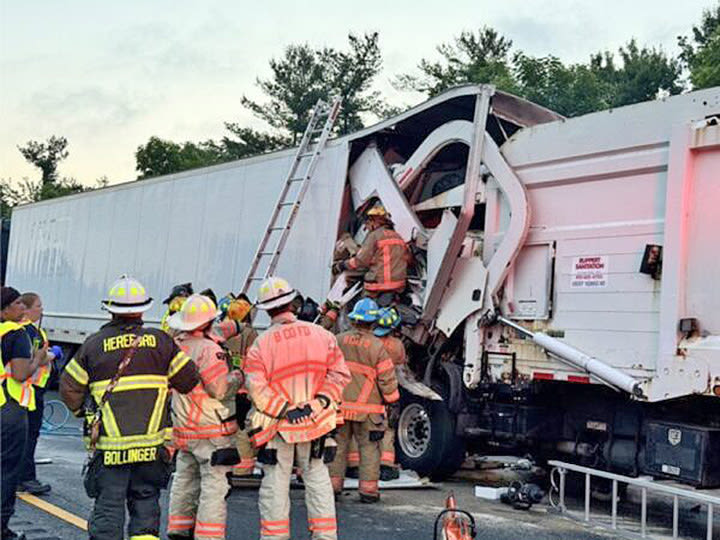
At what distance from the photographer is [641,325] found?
6184 mm

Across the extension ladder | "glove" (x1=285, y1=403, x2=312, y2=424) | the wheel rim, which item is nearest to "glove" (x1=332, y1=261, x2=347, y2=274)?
the extension ladder

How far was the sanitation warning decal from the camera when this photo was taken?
6492 mm

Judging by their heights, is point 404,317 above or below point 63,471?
above

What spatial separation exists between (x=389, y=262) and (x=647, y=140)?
248 centimetres

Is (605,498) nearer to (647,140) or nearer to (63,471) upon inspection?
(647,140)

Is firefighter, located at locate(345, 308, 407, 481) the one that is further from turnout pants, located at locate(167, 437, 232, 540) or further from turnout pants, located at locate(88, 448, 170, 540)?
turnout pants, located at locate(88, 448, 170, 540)

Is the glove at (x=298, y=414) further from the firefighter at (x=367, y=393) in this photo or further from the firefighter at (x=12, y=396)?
the firefighter at (x=367, y=393)

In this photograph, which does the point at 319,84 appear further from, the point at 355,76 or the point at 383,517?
the point at 383,517

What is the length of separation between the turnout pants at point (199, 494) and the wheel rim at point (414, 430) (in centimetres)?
292

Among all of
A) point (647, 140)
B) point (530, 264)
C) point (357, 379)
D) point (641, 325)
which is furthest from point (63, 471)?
point (647, 140)

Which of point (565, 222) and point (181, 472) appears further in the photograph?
point (565, 222)

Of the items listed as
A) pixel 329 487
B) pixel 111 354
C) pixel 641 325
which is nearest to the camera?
pixel 111 354

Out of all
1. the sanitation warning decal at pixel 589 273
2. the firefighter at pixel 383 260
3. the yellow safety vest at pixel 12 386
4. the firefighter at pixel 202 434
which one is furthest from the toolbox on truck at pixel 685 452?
the yellow safety vest at pixel 12 386

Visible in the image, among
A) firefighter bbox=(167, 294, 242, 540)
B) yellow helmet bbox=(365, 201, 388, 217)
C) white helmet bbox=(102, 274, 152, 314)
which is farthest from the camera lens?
yellow helmet bbox=(365, 201, 388, 217)
